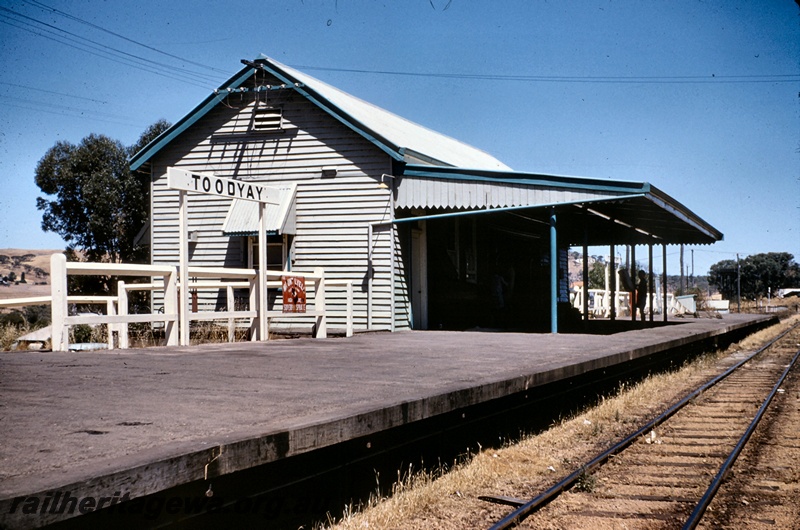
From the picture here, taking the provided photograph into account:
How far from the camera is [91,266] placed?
27.3 feet

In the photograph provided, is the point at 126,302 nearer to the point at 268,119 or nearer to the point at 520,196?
the point at 268,119

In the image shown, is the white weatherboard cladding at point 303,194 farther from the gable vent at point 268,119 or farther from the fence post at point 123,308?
the fence post at point 123,308

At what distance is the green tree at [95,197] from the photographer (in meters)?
32.9

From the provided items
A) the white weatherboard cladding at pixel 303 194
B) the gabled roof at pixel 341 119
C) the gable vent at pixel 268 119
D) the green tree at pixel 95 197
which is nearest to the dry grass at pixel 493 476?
the white weatherboard cladding at pixel 303 194

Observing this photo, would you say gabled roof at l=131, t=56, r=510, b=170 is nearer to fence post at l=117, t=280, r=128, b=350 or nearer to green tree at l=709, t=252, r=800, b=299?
fence post at l=117, t=280, r=128, b=350

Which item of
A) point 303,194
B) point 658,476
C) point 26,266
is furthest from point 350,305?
point 26,266

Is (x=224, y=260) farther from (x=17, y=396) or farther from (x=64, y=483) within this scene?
(x=64, y=483)

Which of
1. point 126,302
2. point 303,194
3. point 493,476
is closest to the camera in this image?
point 493,476

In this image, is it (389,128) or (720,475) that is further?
(389,128)

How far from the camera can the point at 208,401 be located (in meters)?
4.95

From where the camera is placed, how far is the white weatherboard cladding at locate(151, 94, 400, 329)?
49.5 feet

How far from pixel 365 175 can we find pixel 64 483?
12.7 m

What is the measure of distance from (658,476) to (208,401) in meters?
3.68

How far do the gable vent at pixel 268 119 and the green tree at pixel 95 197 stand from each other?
61.3 ft
